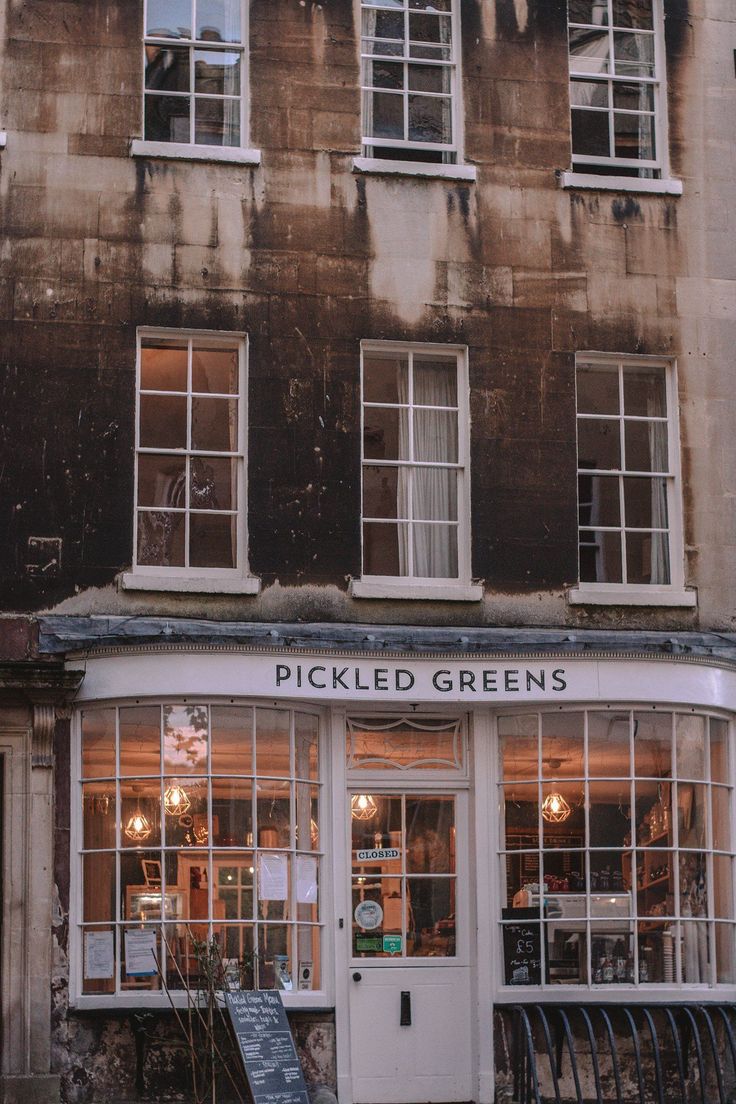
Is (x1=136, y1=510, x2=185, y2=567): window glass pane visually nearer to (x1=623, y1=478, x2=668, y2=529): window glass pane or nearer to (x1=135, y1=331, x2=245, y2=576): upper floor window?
(x1=135, y1=331, x2=245, y2=576): upper floor window

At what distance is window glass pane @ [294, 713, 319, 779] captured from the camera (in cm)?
1645

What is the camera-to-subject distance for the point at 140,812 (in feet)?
52.5

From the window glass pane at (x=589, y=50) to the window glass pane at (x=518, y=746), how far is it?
608 cm

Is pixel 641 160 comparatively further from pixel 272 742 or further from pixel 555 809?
pixel 272 742

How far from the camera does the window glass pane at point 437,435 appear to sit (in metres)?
17.3

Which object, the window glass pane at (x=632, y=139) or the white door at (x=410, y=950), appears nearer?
the white door at (x=410, y=950)

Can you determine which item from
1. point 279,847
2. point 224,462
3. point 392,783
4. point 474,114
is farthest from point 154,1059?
point 474,114

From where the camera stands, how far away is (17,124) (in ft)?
55.3

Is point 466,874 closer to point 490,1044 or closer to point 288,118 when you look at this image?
point 490,1044

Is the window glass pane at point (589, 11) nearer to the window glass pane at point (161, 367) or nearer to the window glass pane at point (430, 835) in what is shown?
the window glass pane at point (161, 367)

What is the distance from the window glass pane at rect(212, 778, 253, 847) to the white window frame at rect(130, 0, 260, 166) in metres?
5.42

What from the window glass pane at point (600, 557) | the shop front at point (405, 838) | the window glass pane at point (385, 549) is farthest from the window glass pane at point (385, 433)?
the shop front at point (405, 838)

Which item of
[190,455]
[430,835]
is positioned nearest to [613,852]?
[430,835]

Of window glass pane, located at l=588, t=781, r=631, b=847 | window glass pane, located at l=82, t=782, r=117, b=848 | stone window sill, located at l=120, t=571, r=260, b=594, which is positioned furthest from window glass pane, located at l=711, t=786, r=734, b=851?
window glass pane, located at l=82, t=782, r=117, b=848
